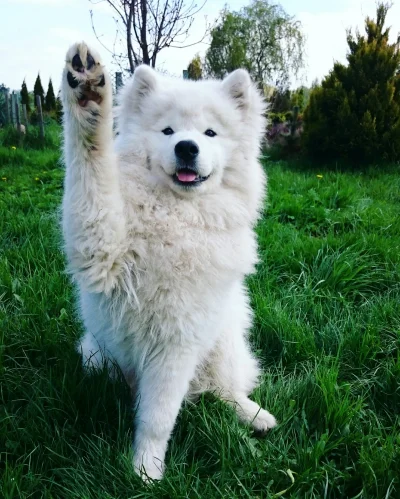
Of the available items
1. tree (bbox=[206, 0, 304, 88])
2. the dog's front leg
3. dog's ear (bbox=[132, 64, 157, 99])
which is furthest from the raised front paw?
tree (bbox=[206, 0, 304, 88])

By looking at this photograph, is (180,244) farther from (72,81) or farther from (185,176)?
(72,81)

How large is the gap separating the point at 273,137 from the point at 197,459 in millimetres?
8070

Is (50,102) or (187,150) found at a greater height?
(50,102)

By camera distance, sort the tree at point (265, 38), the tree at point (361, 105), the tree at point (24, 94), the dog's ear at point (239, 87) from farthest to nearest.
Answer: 1. the tree at point (265, 38)
2. the tree at point (24, 94)
3. the tree at point (361, 105)
4. the dog's ear at point (239, 87)

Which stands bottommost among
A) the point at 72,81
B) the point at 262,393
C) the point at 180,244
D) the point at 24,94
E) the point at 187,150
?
the point at 262,393

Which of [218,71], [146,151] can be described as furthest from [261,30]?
[146,151]

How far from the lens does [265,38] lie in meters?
21.6

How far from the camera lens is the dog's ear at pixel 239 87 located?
85.9 inches

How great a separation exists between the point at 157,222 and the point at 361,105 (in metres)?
6.64

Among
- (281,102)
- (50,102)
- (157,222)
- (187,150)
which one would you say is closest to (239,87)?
(187,150)

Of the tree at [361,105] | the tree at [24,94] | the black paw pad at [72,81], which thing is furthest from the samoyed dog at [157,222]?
the tree at [24,94]

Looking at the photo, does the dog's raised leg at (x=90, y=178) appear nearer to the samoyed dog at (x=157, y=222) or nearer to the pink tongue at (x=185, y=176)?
the samoyed dog at (x=157, y=222)

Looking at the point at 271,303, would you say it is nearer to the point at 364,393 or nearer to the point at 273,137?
the point at 364,393

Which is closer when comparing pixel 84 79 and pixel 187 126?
pixel 84 79
